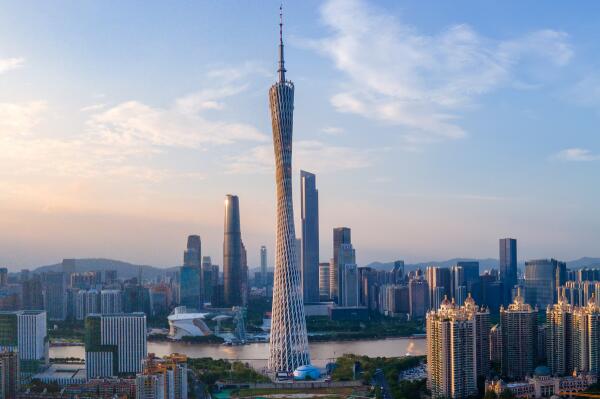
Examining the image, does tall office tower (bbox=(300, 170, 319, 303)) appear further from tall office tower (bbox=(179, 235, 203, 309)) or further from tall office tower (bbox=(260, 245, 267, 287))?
tall office tower (bbox=(260, 245, 267, 287))

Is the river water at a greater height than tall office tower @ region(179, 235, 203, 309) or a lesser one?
lesser

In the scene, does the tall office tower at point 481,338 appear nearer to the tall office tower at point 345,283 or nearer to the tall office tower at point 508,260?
the tall office tower at point 345,283

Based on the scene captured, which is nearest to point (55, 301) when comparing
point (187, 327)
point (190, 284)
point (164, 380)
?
point (190, 284)

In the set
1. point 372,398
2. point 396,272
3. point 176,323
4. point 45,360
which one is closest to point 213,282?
point 396,272

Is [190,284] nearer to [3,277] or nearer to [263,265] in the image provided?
[3,277]

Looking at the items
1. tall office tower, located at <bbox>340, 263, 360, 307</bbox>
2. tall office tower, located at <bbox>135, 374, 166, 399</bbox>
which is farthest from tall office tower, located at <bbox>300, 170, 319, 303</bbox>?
tall office tower, located at <bbox>135, 374, 166, 399</bbox>

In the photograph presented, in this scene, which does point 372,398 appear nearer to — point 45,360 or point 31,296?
point 45,360
